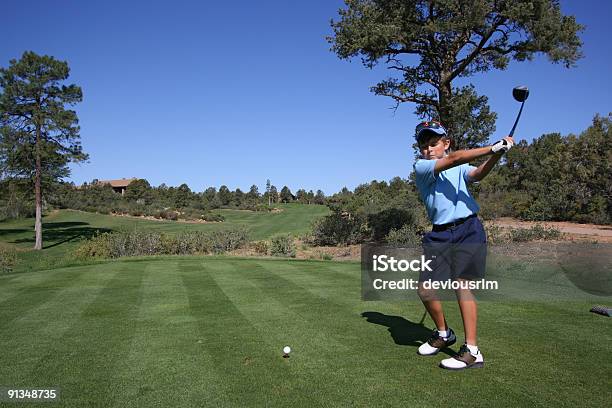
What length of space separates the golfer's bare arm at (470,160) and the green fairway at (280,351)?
66.3 inches

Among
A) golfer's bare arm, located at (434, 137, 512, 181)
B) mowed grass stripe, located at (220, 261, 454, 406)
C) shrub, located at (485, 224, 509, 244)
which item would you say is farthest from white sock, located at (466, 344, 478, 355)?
shrub, located at (485, 224, 509, 244)

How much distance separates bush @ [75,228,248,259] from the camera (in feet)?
57.5

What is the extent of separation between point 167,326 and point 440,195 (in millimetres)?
3478

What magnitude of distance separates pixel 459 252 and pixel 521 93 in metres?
1.59

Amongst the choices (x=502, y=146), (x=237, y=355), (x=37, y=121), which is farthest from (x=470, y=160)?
(x=37, y=121)

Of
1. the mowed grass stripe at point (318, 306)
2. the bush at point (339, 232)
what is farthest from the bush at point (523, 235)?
the mowed grass stripe at point (318, 306)

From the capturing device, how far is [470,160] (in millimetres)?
3779

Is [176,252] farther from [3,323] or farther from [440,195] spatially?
[440,195]

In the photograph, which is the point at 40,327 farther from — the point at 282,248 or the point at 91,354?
the point at 282,248

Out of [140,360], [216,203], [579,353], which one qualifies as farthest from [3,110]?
[216,203]

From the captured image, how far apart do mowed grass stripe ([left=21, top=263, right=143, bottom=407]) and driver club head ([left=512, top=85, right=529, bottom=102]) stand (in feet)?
14.1

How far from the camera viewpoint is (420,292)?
454cm

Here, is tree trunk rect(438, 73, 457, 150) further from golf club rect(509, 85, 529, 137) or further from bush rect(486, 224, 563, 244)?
golf club rect(509, 85, 529, 137)

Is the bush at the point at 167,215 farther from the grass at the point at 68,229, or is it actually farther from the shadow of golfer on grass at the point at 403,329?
the shadow of golfer on grass at the point at 403,329
